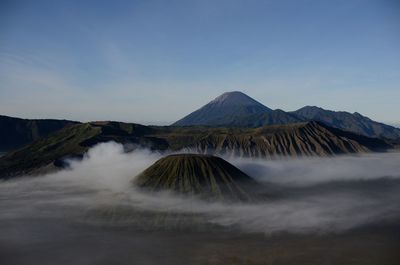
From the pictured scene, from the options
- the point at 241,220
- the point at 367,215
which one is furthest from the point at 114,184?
the point at 367,215

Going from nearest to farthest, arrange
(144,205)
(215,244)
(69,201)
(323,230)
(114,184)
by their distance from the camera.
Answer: (215,244)
(323,230)
(144,205)
(69,201)
(114,184)

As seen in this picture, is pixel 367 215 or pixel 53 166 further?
pixel 53 166

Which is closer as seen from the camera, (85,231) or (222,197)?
(85,231)

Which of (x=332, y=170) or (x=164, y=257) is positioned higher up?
(x=332, y=170)

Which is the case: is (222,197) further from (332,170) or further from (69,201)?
(332,170)

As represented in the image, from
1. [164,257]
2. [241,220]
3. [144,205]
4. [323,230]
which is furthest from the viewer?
[144,205]

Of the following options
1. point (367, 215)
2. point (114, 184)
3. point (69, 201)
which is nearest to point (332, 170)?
point (367, 215)

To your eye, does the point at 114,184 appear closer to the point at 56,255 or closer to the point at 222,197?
the point at 222,197
